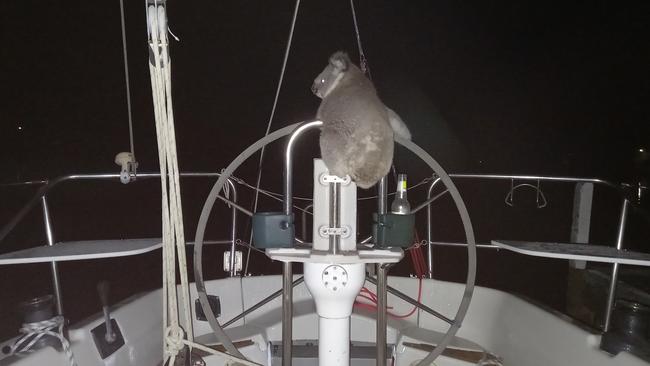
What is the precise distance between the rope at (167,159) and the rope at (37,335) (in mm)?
411

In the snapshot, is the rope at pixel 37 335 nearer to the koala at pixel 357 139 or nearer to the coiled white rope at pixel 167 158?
the coiled white rope at pixel 167 158

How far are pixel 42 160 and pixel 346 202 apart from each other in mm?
21236

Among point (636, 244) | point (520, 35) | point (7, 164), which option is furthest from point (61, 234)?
point (520, 35)

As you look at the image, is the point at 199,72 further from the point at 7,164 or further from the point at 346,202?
the point at 346,202

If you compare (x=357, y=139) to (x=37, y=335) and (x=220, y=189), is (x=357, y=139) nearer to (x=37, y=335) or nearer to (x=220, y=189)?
(x=220, y=189)

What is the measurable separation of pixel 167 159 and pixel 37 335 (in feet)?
2.38

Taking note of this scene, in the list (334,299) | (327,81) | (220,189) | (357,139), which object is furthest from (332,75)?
(334,299)

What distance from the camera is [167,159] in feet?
3.03

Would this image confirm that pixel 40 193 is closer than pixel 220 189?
No

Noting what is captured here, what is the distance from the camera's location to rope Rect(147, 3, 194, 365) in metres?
0.87

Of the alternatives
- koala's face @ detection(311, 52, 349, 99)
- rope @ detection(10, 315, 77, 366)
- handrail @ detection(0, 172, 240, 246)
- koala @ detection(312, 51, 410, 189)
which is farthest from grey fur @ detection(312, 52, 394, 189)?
rope @ detection(10, 315, 77, 366)

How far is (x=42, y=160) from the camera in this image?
59.0 feet

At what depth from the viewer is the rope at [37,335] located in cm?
113

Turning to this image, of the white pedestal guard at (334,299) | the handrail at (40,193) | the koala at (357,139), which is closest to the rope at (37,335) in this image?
the handrail at (40,193)
